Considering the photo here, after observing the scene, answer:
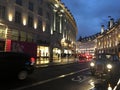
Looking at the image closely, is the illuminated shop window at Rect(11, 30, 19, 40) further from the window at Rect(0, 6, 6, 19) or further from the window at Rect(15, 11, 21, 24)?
the window at Rect(0, 6, 6, 19)

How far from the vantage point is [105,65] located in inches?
669

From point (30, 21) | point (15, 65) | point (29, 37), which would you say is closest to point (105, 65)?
point (15, 65)

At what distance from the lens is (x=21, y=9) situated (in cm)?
4050

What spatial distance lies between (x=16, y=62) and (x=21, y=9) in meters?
27.8

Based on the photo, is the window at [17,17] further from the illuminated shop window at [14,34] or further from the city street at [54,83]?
the city street at [54,83]

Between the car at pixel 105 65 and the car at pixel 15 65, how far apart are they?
510 centimetres

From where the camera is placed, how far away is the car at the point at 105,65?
16.9 metres

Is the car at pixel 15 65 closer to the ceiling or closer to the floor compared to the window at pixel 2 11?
closer to the floor

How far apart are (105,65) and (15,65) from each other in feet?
21.2

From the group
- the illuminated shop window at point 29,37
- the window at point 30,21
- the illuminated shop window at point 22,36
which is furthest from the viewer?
the window at point 30,21

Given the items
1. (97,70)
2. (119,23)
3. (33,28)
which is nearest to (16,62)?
(97,70)

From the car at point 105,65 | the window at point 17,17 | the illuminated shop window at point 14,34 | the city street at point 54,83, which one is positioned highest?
the window at point 17,17

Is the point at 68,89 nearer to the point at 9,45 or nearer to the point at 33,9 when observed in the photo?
the point at 9,45

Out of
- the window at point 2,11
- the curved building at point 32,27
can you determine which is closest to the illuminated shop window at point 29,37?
the curved building at point 32,27
